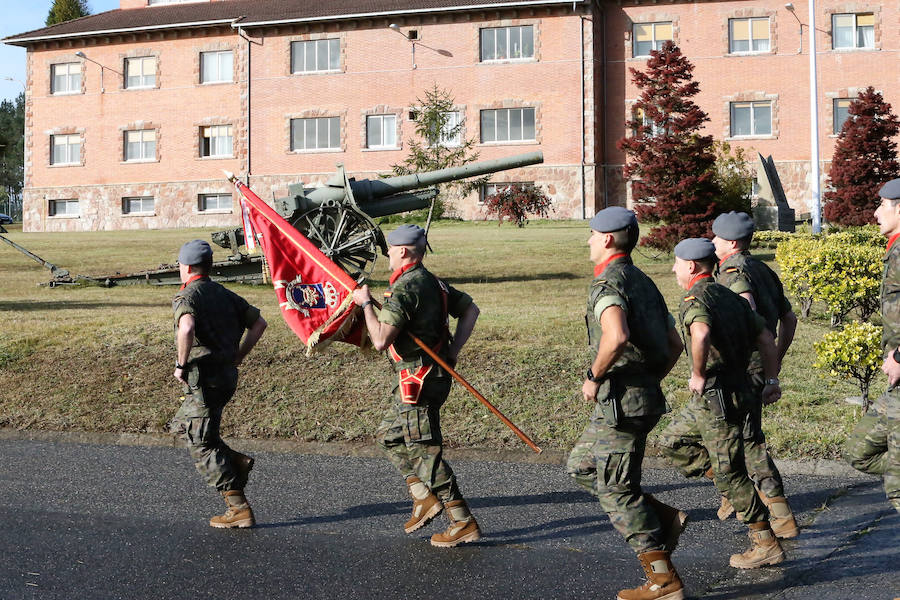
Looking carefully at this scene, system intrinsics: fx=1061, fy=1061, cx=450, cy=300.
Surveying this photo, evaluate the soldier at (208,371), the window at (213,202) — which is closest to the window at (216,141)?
the window at (213,202)

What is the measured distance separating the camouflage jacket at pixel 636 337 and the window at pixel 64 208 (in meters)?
41.9

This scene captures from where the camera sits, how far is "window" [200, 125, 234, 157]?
4194 cm

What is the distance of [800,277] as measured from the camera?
40.6 ft

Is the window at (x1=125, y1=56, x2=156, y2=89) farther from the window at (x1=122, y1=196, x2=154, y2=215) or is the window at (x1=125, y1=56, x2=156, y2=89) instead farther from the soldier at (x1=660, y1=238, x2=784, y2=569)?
the soldier at (x1=660, y1=238, x2=784, y2=569)

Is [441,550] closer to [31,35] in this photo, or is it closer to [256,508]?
[256,508]

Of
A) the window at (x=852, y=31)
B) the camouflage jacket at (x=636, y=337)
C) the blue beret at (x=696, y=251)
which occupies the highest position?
the window at (x=852, y=31)

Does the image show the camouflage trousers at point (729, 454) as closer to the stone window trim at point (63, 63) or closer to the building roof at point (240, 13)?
the building roof at point (240, 13)

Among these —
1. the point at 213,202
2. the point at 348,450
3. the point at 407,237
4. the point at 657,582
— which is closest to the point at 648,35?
the point at 213,202

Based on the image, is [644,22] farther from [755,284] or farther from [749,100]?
[755,284]

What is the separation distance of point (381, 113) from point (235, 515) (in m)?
34.4

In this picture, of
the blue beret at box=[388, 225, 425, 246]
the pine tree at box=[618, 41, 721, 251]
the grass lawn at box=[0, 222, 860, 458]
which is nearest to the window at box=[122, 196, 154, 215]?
the pine tree at box=[618, 41, 721, 251]

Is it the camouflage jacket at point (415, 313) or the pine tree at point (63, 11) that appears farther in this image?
the pine tree at point (63, 11)

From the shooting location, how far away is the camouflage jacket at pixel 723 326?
5559 mm

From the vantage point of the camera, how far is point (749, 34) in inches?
1474
